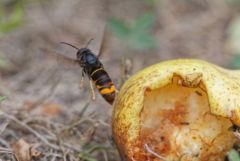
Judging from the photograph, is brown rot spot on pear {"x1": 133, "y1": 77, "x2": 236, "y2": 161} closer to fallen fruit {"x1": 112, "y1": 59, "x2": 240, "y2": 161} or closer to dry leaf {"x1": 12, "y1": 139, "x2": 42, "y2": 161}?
fallen fruit {"x1": 112, "y1": 59, "x2": 240, "y2": 161}

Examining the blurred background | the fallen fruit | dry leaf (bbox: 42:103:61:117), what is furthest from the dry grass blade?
the fallen fruit

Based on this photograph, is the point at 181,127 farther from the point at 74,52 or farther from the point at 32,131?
the point at 32,131

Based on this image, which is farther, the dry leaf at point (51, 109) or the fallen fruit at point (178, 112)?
the dry leaf at point (51, 109)

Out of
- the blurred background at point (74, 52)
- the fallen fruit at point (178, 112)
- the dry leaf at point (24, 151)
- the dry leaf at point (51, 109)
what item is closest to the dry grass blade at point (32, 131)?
the blurred background at point (74, 52)

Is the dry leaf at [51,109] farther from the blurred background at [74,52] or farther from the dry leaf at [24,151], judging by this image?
the dry leaf at [24,151]

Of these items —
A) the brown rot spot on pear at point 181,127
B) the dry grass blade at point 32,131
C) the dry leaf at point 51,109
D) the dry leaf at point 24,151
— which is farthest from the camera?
the dry leaf at point 51,109

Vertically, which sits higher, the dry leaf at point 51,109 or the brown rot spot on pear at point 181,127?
the dry leaf at point 51,109
